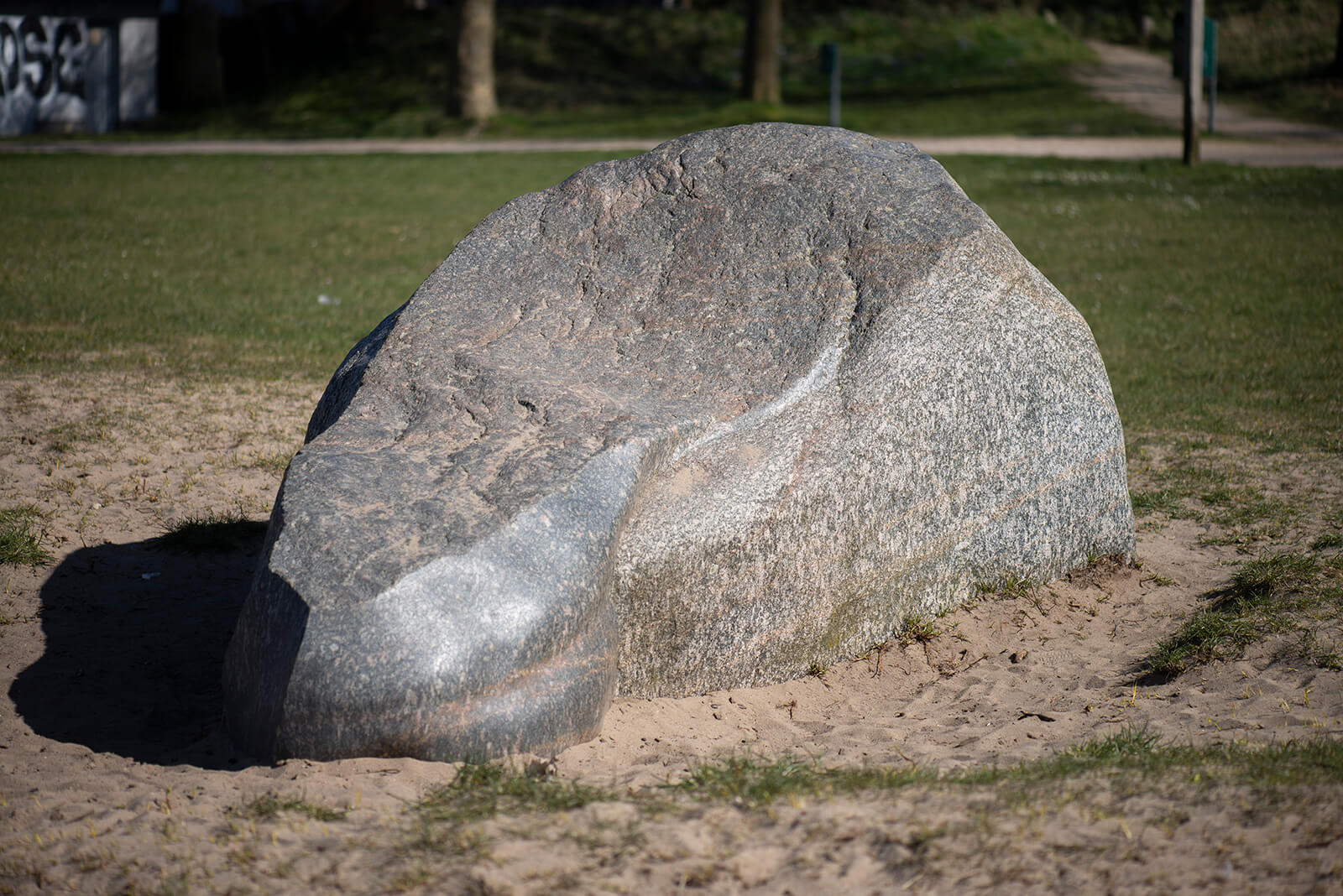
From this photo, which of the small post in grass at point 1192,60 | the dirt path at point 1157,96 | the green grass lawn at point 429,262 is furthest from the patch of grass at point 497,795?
the dirt path at point 1157,96

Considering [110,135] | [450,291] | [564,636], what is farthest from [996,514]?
[110,135]

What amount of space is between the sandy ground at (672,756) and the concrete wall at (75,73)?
904 inches

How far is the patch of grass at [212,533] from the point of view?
223 inches

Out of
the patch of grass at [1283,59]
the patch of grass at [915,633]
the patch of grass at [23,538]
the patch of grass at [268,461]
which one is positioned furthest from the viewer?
the patch of grass at [1283,59]

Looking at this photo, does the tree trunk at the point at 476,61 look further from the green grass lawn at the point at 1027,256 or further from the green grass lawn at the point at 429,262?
the green grass lawn at the point at 429,262

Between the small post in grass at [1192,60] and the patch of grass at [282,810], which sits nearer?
the patch of grass at [282,810]

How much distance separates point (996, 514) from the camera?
4805mm

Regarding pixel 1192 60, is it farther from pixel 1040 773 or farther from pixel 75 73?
pixel 75 73

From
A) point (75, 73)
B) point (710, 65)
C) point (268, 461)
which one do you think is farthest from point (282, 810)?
point (710, 65)

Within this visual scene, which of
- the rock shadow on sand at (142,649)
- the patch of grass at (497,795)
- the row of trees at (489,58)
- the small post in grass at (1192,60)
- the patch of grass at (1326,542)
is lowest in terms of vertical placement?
the rock shadow on sand at (142,649)

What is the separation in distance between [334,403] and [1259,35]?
3201 centimetres

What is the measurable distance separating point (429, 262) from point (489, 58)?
45.1 ft

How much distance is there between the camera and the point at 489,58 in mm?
24922

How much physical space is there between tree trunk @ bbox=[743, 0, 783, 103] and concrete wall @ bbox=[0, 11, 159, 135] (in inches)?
561
